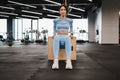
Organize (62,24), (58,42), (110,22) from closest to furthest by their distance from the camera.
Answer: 1. (58,42)
2. (62,24)
3. (110,22)

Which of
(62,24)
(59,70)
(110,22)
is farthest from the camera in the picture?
(110,22)

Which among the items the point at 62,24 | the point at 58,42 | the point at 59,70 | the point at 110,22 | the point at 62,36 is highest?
the point at 110,22

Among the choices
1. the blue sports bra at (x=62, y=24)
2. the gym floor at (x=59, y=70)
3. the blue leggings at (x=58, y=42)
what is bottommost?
the gym floor at (x=59, y=70)

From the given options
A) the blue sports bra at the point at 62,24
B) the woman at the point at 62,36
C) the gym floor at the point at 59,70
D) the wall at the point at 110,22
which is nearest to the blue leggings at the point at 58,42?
the woman at the point at 62,36

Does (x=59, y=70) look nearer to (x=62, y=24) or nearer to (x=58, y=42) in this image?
(x=58, y=42)

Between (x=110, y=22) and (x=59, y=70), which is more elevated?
(x=110, y=22)

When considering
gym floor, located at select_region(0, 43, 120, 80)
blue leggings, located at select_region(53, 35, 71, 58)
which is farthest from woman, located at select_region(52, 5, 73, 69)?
gym floor, located at select_region(0, 43, 120, 80)

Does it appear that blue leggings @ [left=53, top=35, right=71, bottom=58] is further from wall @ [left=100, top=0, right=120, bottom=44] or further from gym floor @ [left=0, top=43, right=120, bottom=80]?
wall @ [left=100, top=0, right=120, bottom=44]

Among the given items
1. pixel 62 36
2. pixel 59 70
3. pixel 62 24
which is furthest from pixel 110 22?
pixel 59 70

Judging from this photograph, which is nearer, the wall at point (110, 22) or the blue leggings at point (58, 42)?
the blue leggings at point (58, 42)

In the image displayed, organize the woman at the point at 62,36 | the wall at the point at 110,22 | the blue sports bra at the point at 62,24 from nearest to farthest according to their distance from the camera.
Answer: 1. the woman at the point at 62,36
2. the blue sports bra at the point at 62,24
3. the wall at the point at 110,22

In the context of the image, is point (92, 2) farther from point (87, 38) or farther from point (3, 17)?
point (3, 17)

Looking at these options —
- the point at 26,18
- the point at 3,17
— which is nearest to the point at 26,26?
the point at 26,18

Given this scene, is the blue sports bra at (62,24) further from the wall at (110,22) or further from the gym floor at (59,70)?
the wall at (110,22)
